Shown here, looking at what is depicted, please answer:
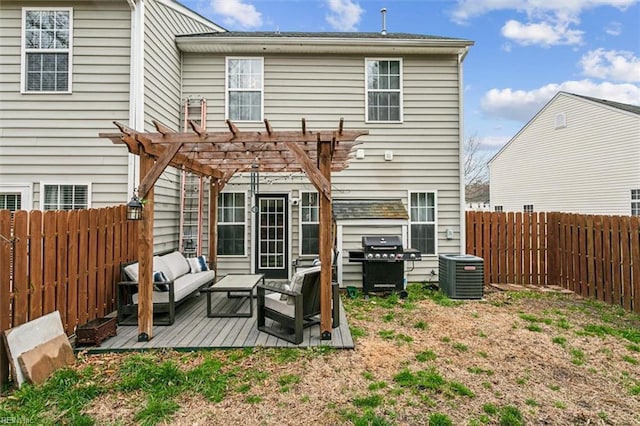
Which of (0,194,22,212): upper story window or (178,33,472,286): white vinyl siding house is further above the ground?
(178,33,472,286): white vinyl siding house

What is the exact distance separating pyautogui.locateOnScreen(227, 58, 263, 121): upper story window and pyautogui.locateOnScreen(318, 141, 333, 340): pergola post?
385 cm

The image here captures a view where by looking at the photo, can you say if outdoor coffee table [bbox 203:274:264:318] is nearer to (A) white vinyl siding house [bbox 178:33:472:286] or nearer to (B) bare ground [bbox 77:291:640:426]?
(B) bare ground [bbox 77:291:640:426]

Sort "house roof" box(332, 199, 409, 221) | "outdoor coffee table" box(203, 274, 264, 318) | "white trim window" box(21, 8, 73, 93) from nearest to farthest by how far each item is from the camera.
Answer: "outdoor coffee table" box(203, 274, 264, 318)
"white trim window" box(21, 8, 73, 93)
"house roof" box(332, 199, 409, 221)

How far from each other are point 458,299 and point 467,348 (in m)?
2.42

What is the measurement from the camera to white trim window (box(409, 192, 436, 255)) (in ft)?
24.2

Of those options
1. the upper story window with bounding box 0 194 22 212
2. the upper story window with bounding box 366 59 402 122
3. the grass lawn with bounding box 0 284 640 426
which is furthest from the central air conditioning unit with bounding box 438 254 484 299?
the upper story window with bounding box 0 194 22 212

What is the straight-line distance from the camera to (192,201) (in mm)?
7133

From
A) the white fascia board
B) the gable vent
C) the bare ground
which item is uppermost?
the gable vent

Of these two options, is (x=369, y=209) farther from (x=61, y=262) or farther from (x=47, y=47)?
(x=47, y=47)

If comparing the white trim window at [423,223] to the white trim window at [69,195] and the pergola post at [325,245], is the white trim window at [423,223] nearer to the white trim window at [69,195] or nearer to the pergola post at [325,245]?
the pergola post at [325,245]

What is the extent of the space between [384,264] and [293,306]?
277 centimetres

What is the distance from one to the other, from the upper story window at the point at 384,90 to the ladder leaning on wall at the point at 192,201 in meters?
3.75

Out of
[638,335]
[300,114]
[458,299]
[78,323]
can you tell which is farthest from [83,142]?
[638,335]

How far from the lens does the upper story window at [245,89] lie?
7.24 m
